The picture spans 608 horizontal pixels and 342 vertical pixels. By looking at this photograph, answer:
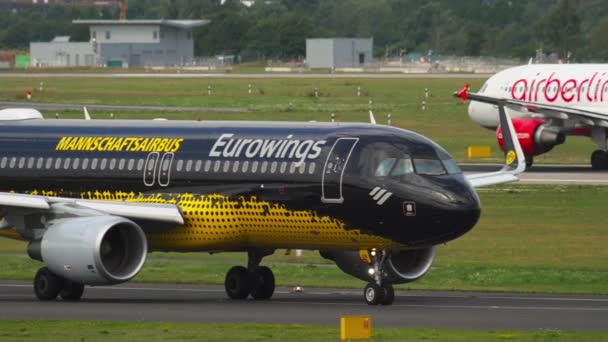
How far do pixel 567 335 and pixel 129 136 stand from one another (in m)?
12.4

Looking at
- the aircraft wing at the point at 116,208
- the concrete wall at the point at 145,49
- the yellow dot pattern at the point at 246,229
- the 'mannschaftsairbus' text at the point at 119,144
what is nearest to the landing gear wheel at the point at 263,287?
the yellow dot pattern at the point at 246,229

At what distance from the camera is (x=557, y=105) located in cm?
6681

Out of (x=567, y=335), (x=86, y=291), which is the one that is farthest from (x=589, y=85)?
(x=567, y=335)

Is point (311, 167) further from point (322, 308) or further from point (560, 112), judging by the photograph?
point (560, 112)

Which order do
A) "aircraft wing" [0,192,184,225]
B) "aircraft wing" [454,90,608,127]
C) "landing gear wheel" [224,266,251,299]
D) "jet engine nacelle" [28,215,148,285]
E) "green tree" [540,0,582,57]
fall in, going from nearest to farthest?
1. "jet engine nacelle" [28,215,148,285]
2. "aircraft wing" [0,192,184,225]
3. "landing gear wheel" [224,266,251,299]
4. "aircraft wing" [454,90,608,127]
5. "green tree" [540,0,582,57]

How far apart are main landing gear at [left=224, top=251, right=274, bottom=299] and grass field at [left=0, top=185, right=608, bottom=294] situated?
3288mm

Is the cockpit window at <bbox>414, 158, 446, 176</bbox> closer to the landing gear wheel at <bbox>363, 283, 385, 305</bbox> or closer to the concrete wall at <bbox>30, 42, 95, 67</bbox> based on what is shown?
the landing gear wheel at <bbox>363, 283, 385, 305</bbox>

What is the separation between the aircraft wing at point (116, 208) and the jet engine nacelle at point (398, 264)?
11.7ft

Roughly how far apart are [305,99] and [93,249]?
81066 millimetres

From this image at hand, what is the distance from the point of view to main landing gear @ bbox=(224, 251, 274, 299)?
33.2 m

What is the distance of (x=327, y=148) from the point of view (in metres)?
31.6

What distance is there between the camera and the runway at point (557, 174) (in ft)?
200

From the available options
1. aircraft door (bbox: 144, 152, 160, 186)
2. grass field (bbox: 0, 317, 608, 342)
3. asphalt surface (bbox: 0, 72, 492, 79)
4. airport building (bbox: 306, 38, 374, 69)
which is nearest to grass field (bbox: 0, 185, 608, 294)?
aircraft door (bbox: 144, 152, 160, 186)

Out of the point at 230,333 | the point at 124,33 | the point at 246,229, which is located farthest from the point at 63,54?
the point at 230,333
